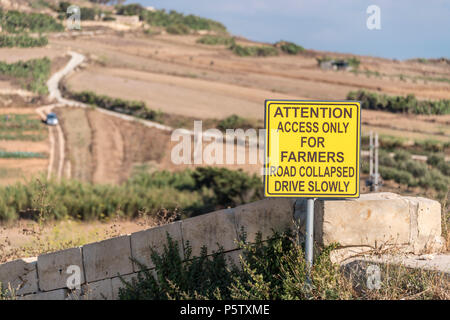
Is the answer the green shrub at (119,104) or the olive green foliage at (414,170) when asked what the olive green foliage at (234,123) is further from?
the olive green foliage at (414,170)

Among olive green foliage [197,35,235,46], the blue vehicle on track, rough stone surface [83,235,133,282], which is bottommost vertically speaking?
the blue vehicle on track

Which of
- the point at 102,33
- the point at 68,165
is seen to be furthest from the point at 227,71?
the point at 68,165

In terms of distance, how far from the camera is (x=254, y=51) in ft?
202

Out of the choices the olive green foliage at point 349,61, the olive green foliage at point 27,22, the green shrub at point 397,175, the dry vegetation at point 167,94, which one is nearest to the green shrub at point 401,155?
the dry vegetation at point 167,94

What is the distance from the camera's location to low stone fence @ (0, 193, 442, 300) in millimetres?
6074

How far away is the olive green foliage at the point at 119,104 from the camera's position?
144ft

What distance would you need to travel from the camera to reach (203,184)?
88.6 feet

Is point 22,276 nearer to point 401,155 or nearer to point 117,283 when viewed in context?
point 117,283

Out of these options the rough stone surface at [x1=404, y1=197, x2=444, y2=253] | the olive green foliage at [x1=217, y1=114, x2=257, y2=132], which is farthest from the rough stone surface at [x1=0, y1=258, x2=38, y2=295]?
the olive green foliage at [x1=217, y1=114, x2=257, y2=132]

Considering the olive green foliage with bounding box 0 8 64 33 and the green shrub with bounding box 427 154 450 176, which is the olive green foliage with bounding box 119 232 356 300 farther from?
the green shrub with bounding box 427 154 450 176

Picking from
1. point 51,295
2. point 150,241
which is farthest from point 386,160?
point 150,241

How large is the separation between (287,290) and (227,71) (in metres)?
52.2

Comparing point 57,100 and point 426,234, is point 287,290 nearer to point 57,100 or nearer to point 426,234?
point 426,234

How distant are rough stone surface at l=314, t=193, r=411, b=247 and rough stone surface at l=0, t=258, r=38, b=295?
152 inches
